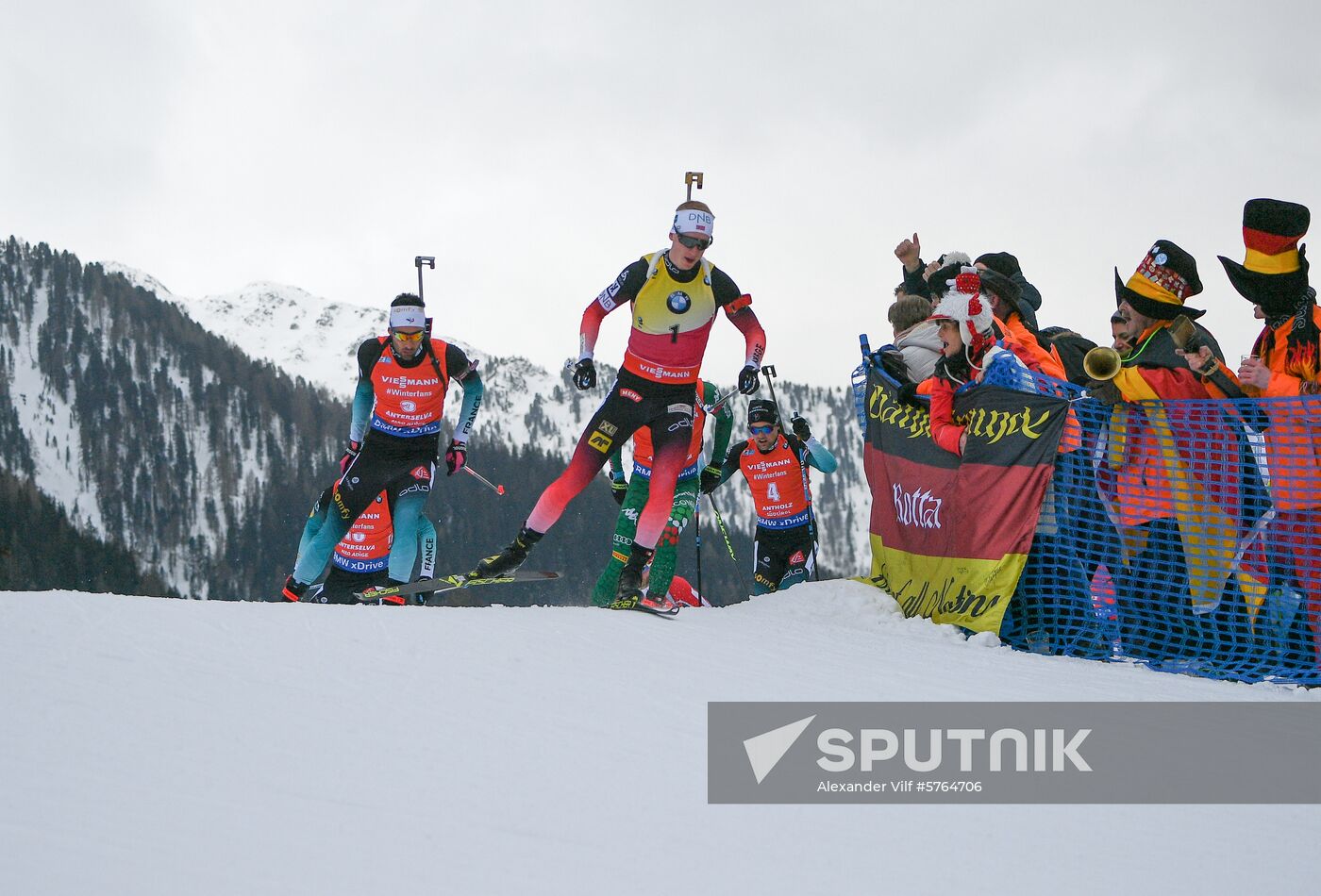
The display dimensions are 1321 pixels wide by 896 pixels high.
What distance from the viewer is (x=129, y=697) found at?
297cm

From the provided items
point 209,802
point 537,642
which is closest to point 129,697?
point 209,802

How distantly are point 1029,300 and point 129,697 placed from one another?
561cm

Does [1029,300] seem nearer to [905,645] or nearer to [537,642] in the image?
[905,645]

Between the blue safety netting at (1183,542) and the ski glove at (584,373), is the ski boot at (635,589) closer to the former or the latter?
the ski glove at (584,373)

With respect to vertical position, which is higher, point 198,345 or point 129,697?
point 198,345

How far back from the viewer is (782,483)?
27.0 ft

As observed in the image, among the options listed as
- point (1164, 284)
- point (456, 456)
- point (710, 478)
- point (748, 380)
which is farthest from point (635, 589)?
point (1164, 284)

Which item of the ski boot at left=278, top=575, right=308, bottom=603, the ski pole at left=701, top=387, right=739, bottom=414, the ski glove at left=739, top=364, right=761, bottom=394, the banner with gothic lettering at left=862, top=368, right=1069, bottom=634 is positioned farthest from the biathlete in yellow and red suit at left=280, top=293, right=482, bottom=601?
the banner with gothic lettering at left=862, top=368, right=1069, bottom=634

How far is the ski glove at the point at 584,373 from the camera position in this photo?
19.1 feet

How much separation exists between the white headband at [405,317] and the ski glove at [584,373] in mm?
1784

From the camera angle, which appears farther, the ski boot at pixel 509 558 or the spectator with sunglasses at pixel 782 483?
the spectator with sunglasses at pixel 782 483

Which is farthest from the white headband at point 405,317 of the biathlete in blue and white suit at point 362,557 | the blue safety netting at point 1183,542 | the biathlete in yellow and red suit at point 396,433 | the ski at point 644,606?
the blue safety netting at point 1183,542

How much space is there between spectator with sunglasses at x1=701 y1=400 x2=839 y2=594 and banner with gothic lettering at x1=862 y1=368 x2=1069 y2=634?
5.29 feet

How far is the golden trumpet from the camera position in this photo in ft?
15.6
